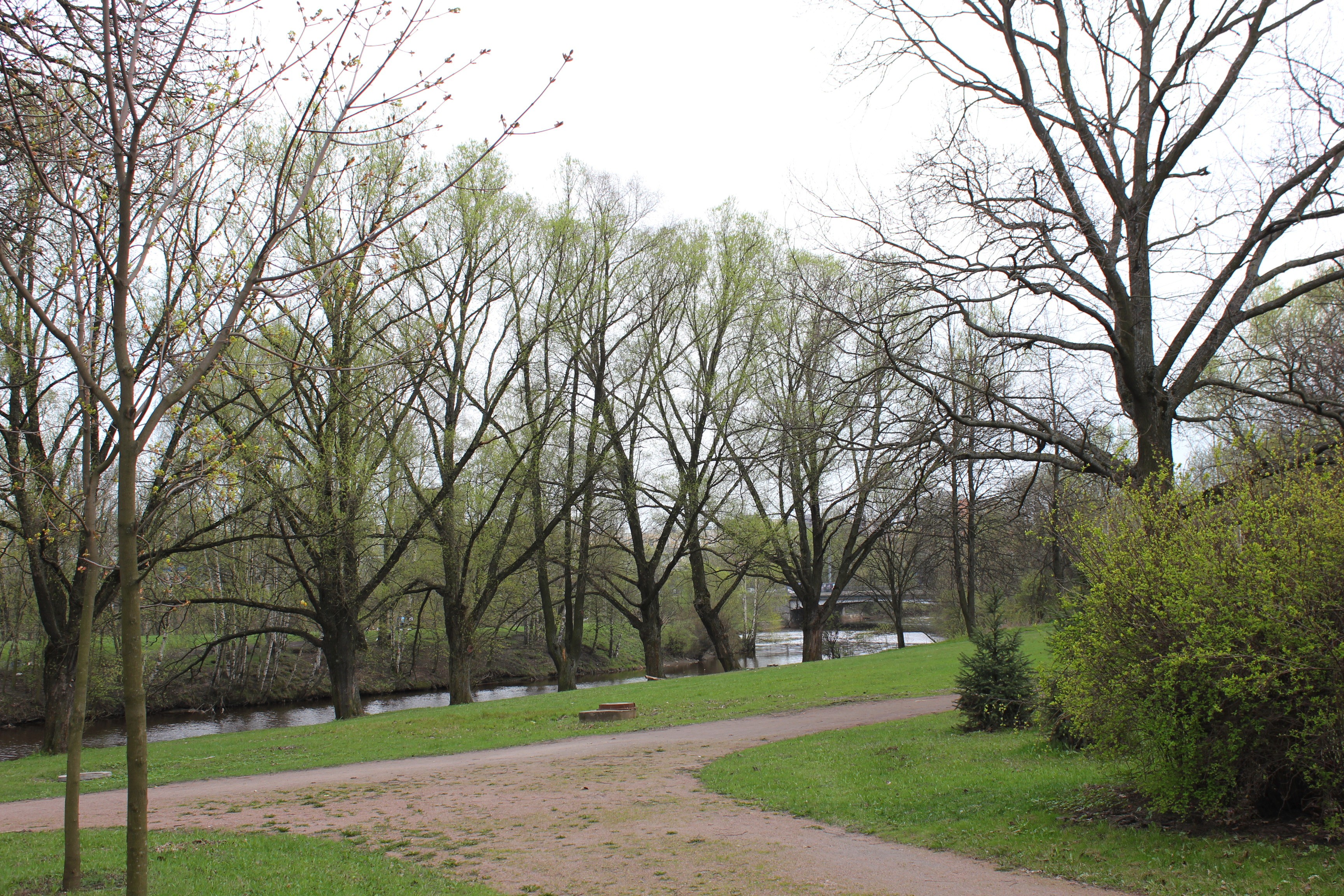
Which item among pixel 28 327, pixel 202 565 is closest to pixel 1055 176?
pixel 28 327

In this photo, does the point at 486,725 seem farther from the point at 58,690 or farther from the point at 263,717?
the point at 263,717

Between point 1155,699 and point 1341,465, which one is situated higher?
point 1341,465

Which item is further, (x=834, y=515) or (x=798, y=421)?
(x=834, y=515)

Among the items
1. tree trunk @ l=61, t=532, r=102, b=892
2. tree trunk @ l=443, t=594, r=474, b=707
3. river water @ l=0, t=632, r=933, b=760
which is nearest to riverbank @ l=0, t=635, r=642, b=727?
river water @ l=0, t=632, r=933, b=760

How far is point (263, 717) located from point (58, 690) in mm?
11114

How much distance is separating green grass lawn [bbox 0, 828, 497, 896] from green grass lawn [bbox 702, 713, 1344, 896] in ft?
12.6

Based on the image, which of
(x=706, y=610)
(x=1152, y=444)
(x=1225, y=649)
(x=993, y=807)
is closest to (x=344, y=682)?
(x=706, y=610)

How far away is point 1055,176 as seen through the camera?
31.1 ft

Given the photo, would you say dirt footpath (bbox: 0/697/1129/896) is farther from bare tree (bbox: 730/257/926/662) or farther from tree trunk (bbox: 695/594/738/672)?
tree trunk (bbox: 695/594/738/672)

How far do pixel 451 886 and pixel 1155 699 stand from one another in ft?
17.7

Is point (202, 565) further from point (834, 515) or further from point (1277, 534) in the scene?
point (1277, 534)

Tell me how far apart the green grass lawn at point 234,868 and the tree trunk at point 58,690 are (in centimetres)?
1240

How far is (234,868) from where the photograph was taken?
659cm

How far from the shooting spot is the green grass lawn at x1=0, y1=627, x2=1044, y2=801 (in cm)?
1330
